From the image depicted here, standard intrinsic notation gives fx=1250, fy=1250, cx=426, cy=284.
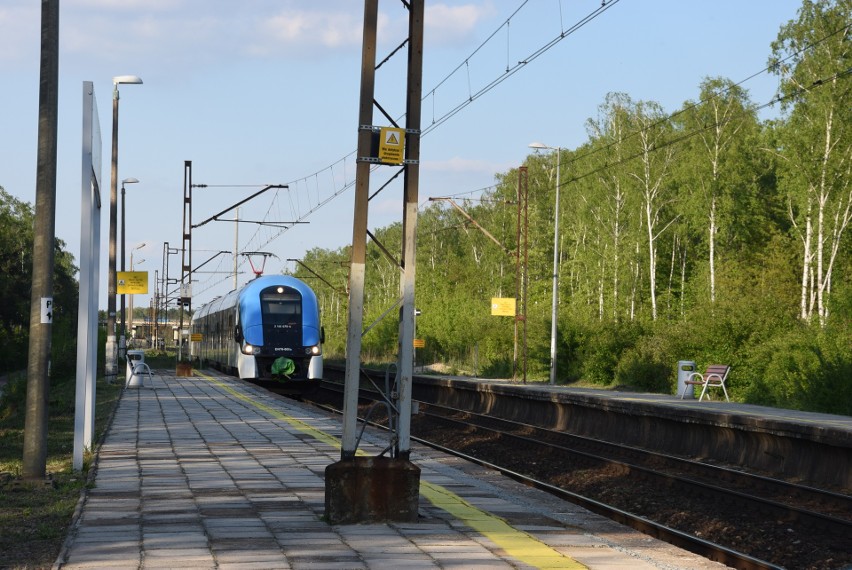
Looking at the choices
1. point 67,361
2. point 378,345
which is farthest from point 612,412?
point 378,345

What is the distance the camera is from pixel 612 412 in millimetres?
23969

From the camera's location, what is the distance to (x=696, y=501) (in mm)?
14055

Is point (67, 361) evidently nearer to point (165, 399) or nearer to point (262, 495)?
point (165, 399)

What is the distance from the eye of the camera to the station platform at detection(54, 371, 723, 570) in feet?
25.3

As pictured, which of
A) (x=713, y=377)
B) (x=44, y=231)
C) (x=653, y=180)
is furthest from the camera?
(x=653, y=180)

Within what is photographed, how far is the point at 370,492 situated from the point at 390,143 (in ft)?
8.82

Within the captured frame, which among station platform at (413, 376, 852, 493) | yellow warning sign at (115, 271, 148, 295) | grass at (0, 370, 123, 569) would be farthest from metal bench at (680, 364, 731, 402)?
yellow warning sign at (115, 271, 148, 295)

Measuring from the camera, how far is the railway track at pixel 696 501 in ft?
35.2

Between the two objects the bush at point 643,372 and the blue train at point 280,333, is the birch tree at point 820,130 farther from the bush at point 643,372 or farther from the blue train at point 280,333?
the blue train at point 280,333

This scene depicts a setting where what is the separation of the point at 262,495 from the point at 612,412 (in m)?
14.1

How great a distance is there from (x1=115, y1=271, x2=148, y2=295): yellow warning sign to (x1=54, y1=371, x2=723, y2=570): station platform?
66.3ft

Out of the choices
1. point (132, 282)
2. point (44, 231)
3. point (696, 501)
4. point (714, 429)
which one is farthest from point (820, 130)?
point (44, 231)

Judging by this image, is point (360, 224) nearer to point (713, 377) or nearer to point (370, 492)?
point (370, 492)

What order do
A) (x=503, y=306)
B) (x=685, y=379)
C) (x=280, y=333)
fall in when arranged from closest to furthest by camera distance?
1. (x=685, y=379)
2. (x=280, y=333)
3. (x=503, y=306)
